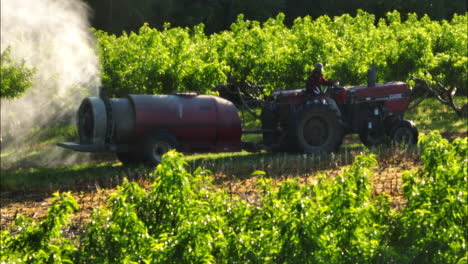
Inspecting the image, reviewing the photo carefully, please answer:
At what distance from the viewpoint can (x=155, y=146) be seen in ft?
58.2

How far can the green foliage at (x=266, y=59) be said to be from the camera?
2305 centimetres

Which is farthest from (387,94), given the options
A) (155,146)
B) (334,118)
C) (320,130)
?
(155,146)

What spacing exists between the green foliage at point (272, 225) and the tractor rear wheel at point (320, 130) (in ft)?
32.8

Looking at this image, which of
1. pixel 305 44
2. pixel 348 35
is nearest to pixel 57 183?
pixel 305 44

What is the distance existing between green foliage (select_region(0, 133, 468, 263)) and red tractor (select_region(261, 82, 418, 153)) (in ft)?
33.1

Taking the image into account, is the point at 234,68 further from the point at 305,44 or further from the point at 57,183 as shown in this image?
the point at 57,183

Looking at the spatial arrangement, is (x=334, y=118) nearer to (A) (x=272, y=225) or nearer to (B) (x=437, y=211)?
(B) (x=437, y=211)

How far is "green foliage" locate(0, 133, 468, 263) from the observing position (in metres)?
7.67

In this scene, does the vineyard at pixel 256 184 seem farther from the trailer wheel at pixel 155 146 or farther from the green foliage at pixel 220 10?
the green foliage at pixel 220 10

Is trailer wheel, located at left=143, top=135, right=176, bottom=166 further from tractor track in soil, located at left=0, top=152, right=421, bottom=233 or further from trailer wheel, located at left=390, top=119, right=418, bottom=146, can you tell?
trailer wheel, located at left=390, top=119, right=418, bottom=146

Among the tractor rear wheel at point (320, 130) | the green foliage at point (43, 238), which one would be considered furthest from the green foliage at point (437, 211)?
the tractor rear wheel at point (320, 130)

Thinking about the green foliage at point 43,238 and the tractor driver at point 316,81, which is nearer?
the green foliage at point 43,238

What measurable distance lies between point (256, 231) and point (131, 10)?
1440 inches

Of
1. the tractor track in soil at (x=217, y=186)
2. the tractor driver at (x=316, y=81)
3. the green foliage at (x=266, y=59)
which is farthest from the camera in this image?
the green foliage at (x=266, y=59)
